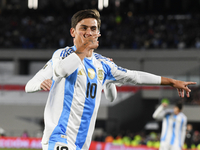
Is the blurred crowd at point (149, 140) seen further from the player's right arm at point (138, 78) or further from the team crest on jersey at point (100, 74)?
the team crest on jersey at point (100, 74)

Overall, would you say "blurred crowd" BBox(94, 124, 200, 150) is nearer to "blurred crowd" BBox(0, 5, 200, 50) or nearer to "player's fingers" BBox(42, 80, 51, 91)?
"player's fingers" BBox(42, 80, 51, 91)

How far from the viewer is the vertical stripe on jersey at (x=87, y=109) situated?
10.4ft

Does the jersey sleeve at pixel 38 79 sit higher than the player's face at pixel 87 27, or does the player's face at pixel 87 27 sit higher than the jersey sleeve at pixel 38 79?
the player's face at pixel 87 27

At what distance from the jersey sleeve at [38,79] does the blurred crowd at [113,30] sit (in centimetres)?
2331

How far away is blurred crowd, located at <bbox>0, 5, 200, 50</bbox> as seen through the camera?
2667 centimetres

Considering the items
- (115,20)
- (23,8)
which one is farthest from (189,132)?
(23,8)

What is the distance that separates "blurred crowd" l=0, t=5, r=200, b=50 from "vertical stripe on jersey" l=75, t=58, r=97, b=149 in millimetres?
23156

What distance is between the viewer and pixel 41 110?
21375 mm

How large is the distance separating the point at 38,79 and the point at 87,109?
0.53 m

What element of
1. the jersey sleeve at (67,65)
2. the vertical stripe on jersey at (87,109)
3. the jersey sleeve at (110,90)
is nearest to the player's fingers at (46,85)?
the jersey sleeve at (67,65)

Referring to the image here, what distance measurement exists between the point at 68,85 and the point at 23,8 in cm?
3300

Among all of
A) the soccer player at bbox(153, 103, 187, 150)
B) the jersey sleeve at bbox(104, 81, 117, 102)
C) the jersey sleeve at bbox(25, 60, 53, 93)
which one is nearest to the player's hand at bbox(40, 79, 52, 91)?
the jersey sleeve at bbox(25, 60, 53, 93)

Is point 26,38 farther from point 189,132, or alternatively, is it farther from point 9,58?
point 189,132

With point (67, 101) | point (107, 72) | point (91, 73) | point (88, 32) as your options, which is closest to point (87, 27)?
point (88, 32)
